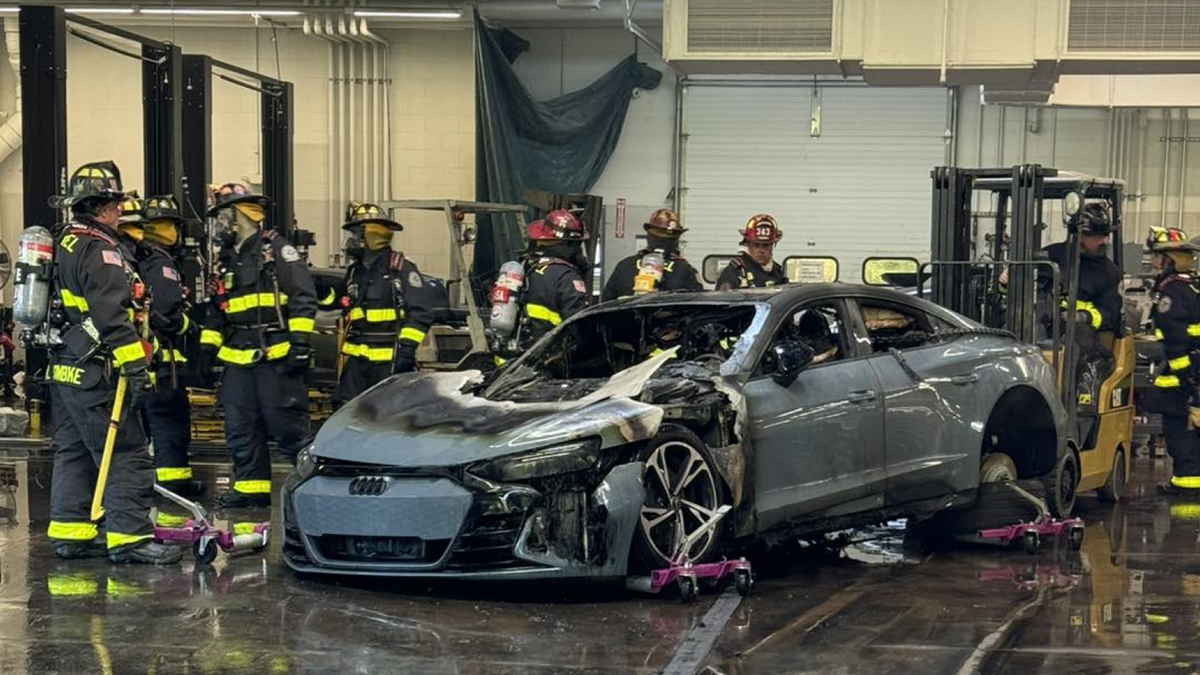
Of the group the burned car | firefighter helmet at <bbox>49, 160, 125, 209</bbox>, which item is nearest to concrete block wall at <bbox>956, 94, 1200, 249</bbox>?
the burned car

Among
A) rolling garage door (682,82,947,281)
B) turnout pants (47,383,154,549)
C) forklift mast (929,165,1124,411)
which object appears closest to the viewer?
turnout pants (47,383,154,549)

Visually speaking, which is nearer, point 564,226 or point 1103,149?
point 564,226

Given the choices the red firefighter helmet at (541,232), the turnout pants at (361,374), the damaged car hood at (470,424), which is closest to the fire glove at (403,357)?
the turnout pants at (361,374)

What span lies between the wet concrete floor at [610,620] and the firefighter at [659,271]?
10.6 feet

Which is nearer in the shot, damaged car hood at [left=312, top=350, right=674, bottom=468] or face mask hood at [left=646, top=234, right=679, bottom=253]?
damaged car hood at [left=312, top=350, right=674, bottom=468]

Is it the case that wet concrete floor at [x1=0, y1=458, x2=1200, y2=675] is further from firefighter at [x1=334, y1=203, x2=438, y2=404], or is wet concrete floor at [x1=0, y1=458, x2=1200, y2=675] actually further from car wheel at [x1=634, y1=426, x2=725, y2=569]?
firefighter at [x1=334, y1=203, x2=438, y2=404]

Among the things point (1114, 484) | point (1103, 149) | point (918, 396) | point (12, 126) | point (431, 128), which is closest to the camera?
point (918, 396)

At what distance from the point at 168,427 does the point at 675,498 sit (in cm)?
421

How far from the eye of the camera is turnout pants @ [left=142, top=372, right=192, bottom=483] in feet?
31.1

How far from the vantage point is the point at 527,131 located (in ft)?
63.9

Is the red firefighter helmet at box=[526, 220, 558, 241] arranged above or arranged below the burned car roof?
above

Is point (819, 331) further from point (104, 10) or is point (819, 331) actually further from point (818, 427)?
point (104, 10)

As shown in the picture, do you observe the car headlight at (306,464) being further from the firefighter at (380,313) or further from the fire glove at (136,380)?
the firefighter at (380,313)

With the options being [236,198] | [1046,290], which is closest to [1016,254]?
[1046,290]
